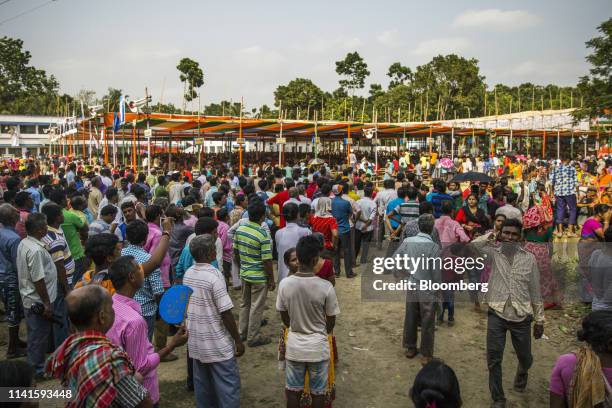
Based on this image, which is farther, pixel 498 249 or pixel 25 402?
pixel 498 249

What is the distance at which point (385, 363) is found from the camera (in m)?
4.88

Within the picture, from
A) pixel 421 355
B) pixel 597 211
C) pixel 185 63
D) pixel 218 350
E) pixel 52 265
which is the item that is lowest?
pixel 421 355

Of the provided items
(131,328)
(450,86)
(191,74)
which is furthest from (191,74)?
(131,328)

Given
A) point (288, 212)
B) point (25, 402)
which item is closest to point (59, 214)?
point (288, 212)

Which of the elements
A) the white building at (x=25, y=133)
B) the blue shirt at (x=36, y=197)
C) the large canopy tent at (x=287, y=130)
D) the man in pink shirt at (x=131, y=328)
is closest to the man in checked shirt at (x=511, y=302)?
the man in pink shirt at (x=131, y=328)

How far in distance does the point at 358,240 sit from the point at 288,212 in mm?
3640

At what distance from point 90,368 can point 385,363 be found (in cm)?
360

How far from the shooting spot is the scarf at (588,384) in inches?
86.0

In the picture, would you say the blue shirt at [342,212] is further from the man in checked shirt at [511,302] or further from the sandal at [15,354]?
the sandal at [15,354]

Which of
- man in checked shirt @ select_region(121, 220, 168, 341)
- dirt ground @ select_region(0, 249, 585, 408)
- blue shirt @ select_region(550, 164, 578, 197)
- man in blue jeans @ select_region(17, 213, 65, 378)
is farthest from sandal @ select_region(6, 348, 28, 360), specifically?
blue shirt @ select_region(550, 164, 578, 197)

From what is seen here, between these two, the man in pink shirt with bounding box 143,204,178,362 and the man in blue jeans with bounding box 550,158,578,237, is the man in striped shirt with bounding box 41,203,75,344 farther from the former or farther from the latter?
the man in blue jeans with bounding box 550,158,578,237

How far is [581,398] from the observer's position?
2215mm

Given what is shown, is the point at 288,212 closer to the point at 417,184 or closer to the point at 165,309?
the point at 165,309

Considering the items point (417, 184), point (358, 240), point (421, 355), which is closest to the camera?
point (421, 355)
